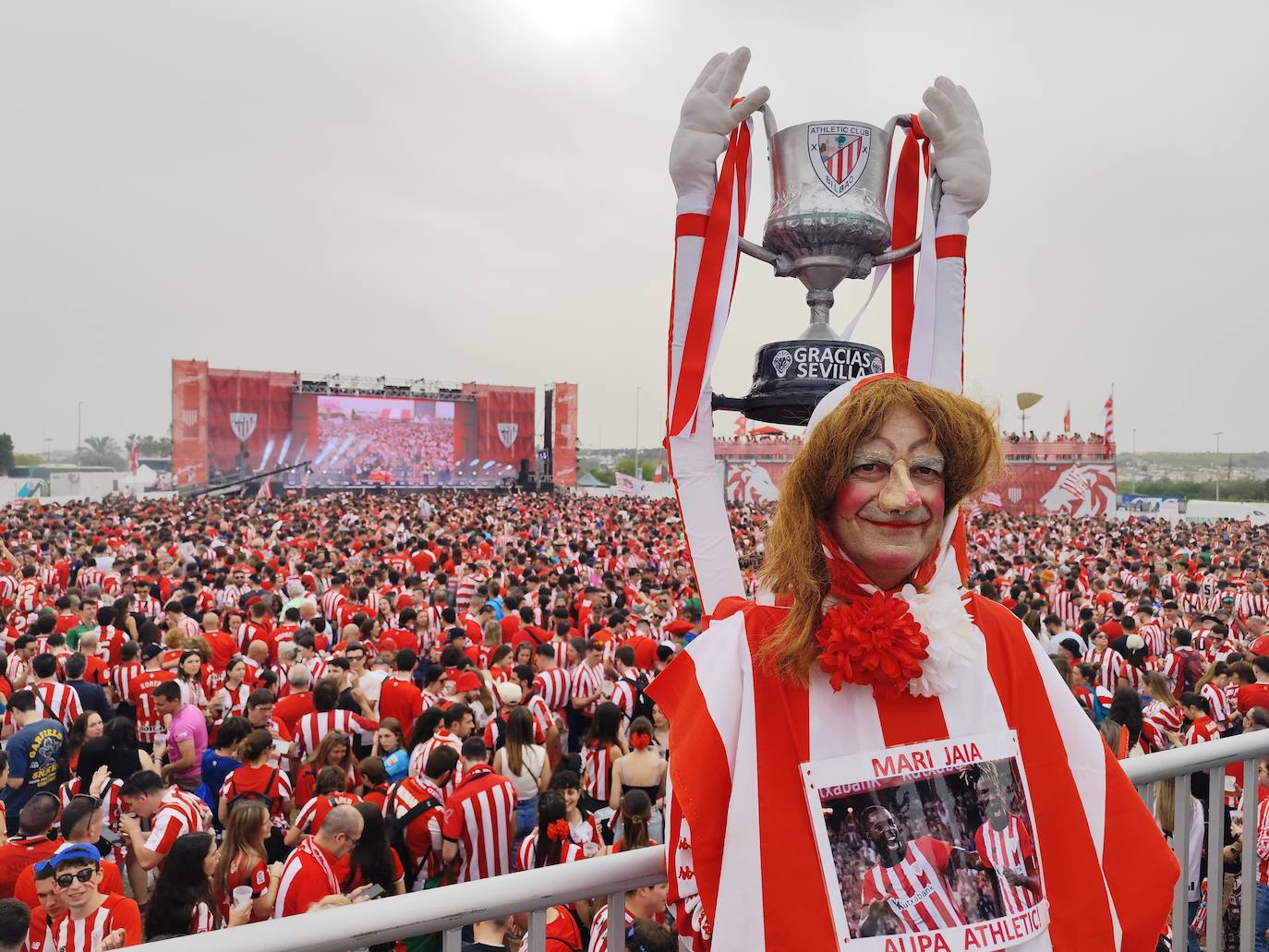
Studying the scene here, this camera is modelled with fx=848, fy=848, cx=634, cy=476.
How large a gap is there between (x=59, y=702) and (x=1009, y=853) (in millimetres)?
5748

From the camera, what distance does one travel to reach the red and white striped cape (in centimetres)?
134

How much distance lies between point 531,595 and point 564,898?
9.22m

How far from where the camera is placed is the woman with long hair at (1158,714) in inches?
202

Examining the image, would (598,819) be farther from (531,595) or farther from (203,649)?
(531,595)

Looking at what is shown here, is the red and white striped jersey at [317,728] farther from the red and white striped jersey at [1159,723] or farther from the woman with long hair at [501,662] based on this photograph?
the red and white striped jersey at [1159,723]

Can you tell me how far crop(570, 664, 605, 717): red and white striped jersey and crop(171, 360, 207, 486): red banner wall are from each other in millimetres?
32321

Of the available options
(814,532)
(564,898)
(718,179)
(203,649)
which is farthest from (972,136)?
(203,649)

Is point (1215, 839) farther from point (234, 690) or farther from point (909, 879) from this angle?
point (234, 690)

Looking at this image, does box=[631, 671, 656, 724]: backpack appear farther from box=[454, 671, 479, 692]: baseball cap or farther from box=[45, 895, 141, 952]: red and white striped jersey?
box=[45, 895, 141, 952]: red and white striped jersey

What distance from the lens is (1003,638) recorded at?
1642mm

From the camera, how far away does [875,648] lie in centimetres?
141

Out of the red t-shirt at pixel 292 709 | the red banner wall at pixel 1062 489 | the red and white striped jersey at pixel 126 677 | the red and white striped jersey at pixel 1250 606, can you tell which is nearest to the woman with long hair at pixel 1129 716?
the red t-shirt at pixel 292 709

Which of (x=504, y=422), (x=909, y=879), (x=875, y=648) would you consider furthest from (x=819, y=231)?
(x=504, y=422)

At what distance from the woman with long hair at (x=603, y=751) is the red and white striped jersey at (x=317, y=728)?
1.56 m
